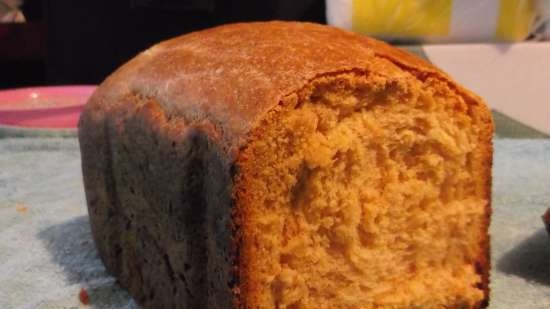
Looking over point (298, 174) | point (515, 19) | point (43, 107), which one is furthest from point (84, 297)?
point (515, 19)

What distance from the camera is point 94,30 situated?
2.51 metres

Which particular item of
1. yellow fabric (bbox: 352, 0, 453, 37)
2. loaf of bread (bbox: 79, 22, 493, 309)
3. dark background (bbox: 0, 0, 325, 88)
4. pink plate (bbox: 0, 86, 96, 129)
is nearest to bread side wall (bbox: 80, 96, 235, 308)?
loaf of bread (bbox: 79, 22, 493, 309)

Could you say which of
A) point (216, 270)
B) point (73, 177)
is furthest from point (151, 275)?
point (73, 177)

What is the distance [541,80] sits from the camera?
6.77ft

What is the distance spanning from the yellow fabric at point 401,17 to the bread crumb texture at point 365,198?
1.04 metres

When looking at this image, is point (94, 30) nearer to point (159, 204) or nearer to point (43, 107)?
point (43, 107)

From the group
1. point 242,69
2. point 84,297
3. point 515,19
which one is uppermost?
point 242,69

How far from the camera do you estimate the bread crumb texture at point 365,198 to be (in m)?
0.78

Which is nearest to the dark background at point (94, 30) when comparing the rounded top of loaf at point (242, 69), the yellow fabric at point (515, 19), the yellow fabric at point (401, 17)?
the yellow fabric at point (401, 17)

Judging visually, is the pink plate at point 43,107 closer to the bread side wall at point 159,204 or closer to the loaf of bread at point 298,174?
the bread side wall at point 159,204

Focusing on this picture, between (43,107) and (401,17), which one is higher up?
(401,17)

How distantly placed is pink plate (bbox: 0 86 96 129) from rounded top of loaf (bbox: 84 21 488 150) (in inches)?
35.5

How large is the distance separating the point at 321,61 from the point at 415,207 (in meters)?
0.23

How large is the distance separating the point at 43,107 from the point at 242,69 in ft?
4.34
